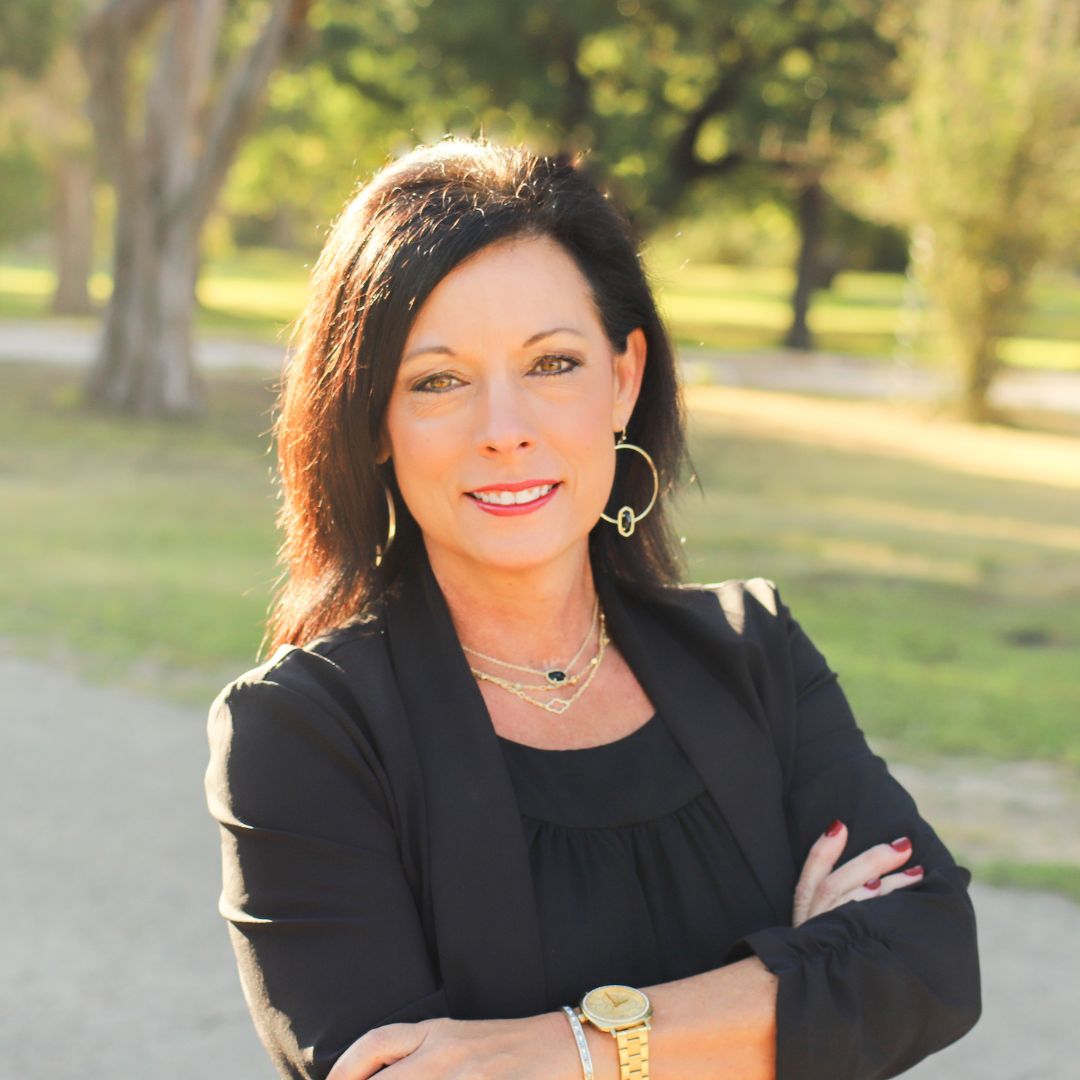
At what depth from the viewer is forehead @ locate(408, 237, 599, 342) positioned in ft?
6.69

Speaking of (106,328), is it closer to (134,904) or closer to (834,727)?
(134,904)

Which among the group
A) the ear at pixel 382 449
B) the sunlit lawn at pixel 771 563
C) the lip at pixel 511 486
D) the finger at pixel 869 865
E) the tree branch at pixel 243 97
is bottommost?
the sunlit lawn at pixel 771 563

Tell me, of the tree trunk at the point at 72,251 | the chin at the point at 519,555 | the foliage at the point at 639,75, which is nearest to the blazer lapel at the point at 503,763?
the chin at the point at 519,555

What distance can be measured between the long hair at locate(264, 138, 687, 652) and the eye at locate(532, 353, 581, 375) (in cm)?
12

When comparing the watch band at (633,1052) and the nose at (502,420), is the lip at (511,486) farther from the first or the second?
the watch band at (633,1052)

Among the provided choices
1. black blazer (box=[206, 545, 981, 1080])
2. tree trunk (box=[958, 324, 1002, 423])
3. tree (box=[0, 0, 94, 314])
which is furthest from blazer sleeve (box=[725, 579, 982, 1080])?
tree (box=[0, 0, 94, 314])

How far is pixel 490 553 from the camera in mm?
2131

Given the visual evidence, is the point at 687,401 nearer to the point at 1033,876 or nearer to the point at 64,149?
the point at 1033,876

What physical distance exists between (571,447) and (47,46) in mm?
21918

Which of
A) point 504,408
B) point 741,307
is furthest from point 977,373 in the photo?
point 741,307

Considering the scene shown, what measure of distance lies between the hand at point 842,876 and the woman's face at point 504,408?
0.57 m

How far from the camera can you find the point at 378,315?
2.04 metres

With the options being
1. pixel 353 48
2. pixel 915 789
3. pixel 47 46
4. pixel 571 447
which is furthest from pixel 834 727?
pixel 353 48

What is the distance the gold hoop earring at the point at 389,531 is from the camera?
7.33 ft
